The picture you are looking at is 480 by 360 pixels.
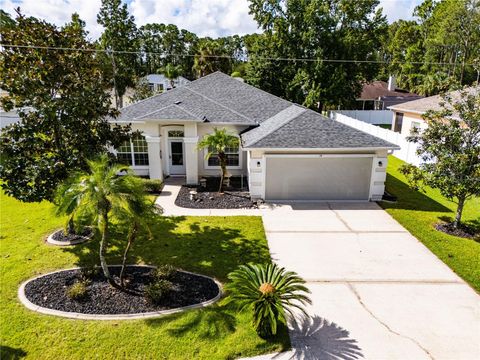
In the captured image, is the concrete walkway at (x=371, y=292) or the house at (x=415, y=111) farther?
the house at (x=415, y=111)

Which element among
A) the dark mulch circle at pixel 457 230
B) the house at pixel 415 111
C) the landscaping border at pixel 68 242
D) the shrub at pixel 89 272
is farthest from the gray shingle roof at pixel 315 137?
the house at pixel 415 111

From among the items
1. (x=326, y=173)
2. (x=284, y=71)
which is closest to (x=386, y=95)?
(x=284, y=71)

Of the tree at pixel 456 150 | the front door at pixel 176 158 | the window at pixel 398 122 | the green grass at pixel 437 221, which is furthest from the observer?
the window at pixel 398 122

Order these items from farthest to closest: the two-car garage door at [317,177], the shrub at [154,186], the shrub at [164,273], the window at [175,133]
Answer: the window at [175,133] → the shrub at [154,186] → the two-car garage door at [317,177] → the shrub at [164,273]

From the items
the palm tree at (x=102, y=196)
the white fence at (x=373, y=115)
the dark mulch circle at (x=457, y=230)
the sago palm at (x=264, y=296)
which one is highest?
the white fence at (x=373, y=115)

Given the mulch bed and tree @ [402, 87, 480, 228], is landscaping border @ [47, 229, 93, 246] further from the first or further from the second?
tree @ [402, 87, 480, 228]

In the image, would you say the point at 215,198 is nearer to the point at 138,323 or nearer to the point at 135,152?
the point at 135,152

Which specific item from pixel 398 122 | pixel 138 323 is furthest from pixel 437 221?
pixel 398 122

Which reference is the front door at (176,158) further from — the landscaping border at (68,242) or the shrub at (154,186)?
the landscaping border at (68,242)

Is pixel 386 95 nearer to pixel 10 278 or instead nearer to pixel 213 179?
pixel 213 179
